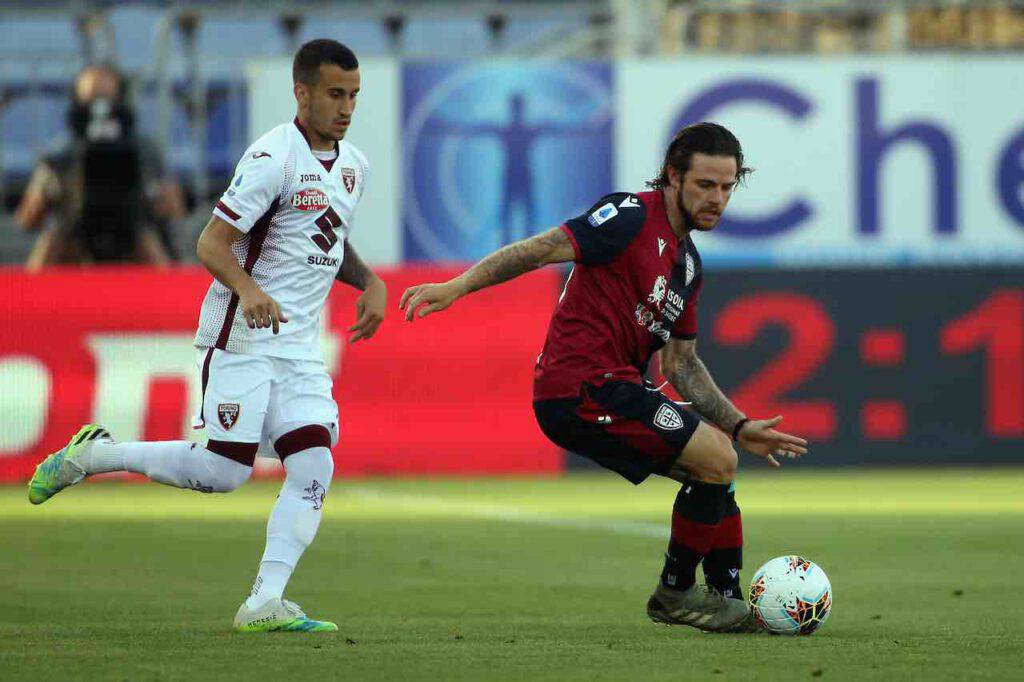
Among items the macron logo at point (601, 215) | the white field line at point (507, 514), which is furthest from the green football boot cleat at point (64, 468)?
the white field line at point (507, 514)

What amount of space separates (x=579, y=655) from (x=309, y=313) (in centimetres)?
186

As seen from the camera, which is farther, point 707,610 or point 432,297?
point 707,610

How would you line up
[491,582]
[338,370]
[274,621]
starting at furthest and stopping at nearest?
[338,370]
[491,582]
[274,621]

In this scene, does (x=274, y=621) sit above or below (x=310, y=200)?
below

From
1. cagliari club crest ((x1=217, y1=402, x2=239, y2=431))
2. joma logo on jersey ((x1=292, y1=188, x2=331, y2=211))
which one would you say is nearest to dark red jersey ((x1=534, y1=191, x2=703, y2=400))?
joma logo on jersey ((x1=292, y1=188, x2=331, y2=211))

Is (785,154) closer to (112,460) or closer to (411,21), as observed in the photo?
(411,21)

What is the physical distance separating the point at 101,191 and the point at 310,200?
38.0 ft

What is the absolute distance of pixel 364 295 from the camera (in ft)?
24.8

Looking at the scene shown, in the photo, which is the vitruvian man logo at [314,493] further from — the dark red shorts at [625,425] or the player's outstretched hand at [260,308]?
the dark red shorts at [625,425]

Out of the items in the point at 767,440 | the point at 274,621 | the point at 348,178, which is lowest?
the point at 274,621

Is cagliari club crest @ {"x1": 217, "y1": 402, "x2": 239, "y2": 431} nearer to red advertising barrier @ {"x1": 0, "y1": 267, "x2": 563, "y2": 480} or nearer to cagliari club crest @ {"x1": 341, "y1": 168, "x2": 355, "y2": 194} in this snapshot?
cagliari club crest @ {"x1": 341, "y1": 168, "x2": 355, "y2": 194}

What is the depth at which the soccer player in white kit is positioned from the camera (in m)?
7.17

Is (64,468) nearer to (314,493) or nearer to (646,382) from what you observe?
(314,493)

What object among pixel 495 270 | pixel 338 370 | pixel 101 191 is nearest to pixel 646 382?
pixel 495 270
